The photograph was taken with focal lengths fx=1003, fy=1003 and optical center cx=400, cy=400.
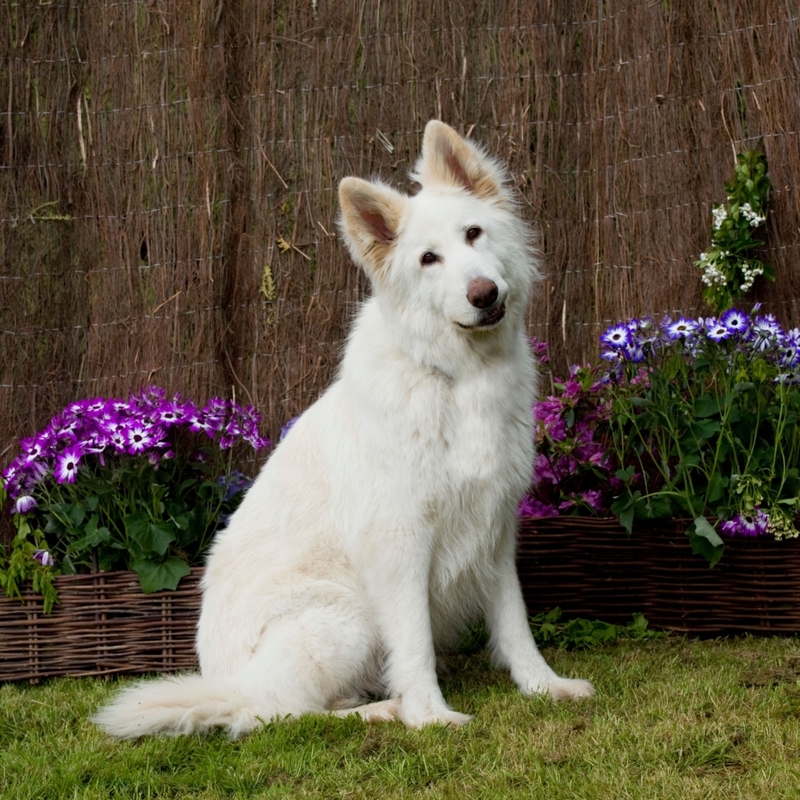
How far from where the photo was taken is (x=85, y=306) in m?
5.04

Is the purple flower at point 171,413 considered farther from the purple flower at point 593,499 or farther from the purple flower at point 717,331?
the purple flower at point 717,331

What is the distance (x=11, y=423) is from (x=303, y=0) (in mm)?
2539

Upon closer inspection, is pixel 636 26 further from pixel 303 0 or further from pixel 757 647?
pixel 757 647

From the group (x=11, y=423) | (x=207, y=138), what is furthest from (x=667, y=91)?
(x=11, y=423)

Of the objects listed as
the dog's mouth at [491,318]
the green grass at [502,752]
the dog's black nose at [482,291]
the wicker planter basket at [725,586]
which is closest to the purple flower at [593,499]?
the wicker planter basket at [725,586]

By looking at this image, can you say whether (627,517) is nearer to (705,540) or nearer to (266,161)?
(705,540)

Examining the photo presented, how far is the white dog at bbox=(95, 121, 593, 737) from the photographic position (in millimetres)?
3324

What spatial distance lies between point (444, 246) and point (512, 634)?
140 cm

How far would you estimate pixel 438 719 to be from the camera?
3215mm

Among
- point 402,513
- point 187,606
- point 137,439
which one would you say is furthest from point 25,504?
point 402,513

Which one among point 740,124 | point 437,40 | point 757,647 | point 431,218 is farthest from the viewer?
point 437,40

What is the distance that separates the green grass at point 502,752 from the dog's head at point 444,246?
1308mm

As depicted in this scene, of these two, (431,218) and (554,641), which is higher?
(431,218)

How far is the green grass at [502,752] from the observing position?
8.58 ft
